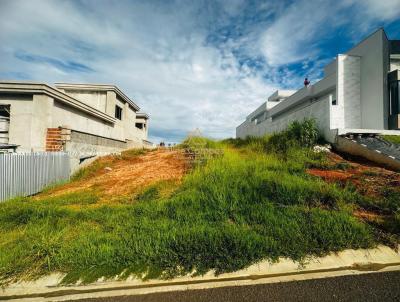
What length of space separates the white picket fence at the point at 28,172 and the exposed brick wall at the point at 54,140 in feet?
3.82

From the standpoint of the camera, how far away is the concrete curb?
7.40 ft

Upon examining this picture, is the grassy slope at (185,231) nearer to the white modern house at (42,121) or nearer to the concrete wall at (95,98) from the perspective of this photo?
the white modern house at (42,121)

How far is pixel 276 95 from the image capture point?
2908 cm

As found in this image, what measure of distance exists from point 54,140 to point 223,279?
9660 millimetres

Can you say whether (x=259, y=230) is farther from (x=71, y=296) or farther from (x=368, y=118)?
(x=368, y=118)

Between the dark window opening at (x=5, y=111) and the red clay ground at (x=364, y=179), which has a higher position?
the dark window opening at (x=5, y=111)

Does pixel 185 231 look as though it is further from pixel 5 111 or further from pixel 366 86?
pixel 366 86

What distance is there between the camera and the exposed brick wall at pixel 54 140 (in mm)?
8969

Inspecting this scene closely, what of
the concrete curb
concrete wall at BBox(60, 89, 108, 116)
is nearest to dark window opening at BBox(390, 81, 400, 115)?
the concrete curb

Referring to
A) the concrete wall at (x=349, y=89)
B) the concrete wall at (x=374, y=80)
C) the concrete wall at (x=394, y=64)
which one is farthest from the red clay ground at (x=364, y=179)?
the concrete wall at (x=394, y=64)

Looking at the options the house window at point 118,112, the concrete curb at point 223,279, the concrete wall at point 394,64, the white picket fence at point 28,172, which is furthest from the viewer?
the house window at point 118,112

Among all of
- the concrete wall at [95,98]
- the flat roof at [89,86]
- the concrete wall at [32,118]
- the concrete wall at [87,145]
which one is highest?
the flat roof at [89,86]

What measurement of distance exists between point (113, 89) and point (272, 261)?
1694 cm

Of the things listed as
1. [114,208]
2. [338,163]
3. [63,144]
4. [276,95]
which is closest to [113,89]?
[63,144]
